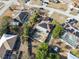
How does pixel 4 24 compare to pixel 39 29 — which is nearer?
pixel 4 24

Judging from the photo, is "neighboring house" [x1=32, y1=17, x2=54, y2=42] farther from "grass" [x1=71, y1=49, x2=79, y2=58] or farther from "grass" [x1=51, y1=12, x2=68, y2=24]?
"grass" [x1=71, y1=49, x2=79, y2=58]

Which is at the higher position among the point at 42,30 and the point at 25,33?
the point at 25,33

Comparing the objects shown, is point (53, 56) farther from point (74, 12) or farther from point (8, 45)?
point (74, 12)

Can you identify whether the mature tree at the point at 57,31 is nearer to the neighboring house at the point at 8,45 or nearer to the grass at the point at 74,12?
the neighboring house at the point at 8,45

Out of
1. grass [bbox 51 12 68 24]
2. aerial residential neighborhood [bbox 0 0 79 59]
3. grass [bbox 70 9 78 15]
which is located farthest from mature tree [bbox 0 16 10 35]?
grass [bbox 70 9 78 15]

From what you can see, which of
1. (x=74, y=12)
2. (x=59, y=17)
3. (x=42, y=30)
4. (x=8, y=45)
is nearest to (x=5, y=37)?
(x=8, y=45)
